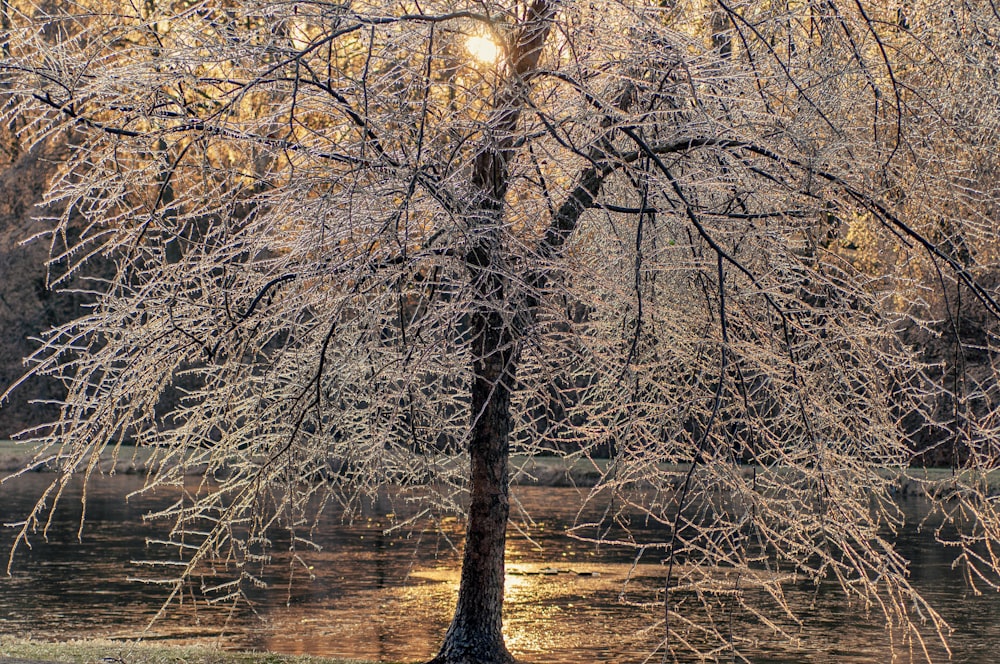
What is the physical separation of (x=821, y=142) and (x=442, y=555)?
11.8 meters

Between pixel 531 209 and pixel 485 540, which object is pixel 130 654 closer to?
pixel 485 540

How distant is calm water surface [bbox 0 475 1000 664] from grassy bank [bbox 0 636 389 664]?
0.43 m

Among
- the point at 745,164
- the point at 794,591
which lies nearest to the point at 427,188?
the point at 745,164

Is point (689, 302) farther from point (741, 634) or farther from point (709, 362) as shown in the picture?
point (741, 634)

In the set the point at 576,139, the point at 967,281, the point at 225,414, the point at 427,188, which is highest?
the point at 576,139

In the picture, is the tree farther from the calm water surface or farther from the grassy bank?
the calm water surface

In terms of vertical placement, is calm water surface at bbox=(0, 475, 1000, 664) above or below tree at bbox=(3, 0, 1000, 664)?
below

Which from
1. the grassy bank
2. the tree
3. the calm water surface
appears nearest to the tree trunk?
the tree

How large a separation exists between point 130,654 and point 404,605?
495 cm

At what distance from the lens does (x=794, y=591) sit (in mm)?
17391

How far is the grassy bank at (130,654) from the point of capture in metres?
10.8

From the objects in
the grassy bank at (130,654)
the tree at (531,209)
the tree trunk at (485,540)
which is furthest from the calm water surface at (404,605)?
the tree at (531,209)

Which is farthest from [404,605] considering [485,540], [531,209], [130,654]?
[531,209]

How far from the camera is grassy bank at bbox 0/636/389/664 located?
424 inches
